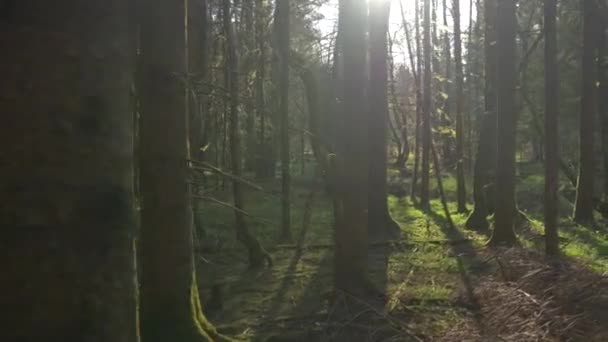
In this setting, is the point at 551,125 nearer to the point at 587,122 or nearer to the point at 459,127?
the point at 587,122

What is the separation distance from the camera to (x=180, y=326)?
18.3 feet

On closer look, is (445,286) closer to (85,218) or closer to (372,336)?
(372,336)

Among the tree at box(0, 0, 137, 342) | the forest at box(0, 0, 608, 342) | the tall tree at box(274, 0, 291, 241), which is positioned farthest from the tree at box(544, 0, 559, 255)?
the tree at box(0, 0, 137, 342)

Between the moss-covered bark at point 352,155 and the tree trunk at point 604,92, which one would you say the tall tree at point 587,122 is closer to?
the tree trunk at point 604,92

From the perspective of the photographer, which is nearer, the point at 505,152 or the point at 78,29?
the point at 78,29

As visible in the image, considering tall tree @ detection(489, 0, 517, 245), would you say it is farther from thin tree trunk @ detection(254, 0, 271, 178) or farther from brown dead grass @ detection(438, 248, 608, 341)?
thin tree trunk @ detection(254, 0, 271, 178)

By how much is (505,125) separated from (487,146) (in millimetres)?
4319

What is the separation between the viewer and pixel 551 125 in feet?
37.5

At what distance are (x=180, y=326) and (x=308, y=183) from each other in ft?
77.0

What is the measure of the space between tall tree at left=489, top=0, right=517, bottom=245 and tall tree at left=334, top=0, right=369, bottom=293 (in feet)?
16.9

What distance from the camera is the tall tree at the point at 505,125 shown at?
1369cm

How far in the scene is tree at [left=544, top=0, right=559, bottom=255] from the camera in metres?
11.4

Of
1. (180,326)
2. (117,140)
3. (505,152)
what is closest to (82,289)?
(117,140)

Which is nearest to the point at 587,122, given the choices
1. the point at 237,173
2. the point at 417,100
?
the point at 417,100
